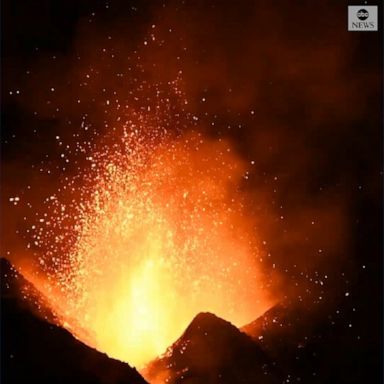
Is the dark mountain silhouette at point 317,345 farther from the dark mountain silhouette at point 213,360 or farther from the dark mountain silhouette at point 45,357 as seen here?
the dark mountain silhouette at point 45,357

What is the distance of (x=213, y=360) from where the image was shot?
49.1 ft

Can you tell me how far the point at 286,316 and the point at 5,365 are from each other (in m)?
9.57

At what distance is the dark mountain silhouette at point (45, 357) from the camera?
1241cm

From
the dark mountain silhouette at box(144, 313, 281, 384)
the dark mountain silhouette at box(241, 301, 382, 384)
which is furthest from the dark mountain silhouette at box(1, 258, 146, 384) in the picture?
the dark mountain silhouette at box(241, 301, 382, 384)

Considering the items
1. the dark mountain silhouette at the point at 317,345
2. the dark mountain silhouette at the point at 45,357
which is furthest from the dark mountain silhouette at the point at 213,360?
the dark mountain silhouette at the point at 45,357

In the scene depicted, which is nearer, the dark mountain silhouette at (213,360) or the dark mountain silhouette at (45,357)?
the dark mountain silhouette at (45,357)

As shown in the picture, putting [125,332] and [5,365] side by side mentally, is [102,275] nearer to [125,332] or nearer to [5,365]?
[125,332]

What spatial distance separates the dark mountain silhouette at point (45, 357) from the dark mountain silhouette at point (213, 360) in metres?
1.91

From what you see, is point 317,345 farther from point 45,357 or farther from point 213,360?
point 45,357

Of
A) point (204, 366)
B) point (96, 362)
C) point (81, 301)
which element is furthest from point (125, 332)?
point (96, 362)

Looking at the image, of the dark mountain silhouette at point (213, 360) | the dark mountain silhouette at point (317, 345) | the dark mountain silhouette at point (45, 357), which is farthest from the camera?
the dark mountain silhouette at point (317, 345)

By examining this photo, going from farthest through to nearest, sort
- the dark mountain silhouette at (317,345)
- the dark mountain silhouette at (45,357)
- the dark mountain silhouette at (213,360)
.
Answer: the dark mountain silhouette at (317,345) → the dark mountain silhouette at (213,360) → the dark mountain silhouette at (45,357)

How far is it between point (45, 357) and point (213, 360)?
447 cm

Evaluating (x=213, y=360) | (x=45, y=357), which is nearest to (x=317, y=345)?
(x=213, y=360)
